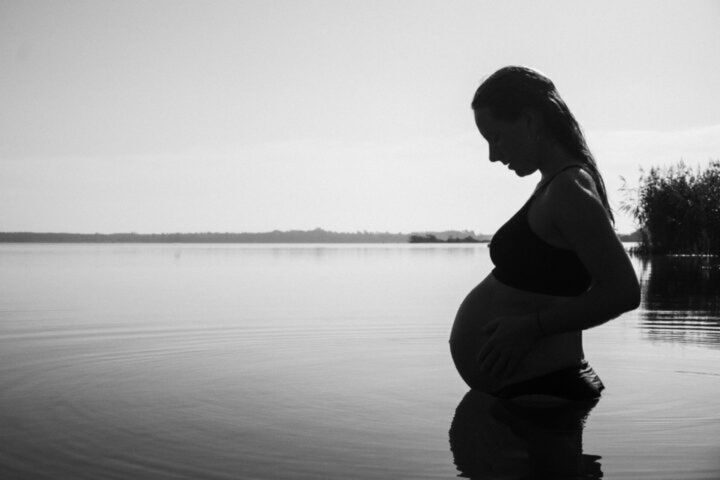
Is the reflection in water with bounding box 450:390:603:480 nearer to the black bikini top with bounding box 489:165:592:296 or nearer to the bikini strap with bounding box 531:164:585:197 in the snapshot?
the black bikini top with bounding box 489:165:592:296

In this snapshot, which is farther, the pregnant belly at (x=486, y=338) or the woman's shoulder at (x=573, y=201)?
the pregnant belly at (x=486, y=338)

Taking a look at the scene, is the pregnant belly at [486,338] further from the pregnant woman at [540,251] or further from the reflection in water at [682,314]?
the reflection in water at [682,314]

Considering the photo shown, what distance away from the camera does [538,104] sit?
3.18m

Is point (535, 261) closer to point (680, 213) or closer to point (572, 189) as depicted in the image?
point (572, 189)

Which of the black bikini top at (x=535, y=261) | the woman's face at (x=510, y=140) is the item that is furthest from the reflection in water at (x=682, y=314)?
the woman's face at (x=510, y=140)

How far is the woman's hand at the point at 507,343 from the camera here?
3.05m

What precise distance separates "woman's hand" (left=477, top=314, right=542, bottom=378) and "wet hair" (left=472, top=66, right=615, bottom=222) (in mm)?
615

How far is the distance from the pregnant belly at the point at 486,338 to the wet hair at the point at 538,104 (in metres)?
0.52

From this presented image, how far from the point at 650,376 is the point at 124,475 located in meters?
3.82

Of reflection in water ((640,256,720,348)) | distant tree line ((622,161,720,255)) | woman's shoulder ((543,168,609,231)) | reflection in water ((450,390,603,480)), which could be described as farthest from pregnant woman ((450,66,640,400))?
distant tree line ((622,161,720,255))

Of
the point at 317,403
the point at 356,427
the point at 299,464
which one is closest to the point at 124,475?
the point at 299,464

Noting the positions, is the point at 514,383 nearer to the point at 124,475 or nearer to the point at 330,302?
the point at 124,475

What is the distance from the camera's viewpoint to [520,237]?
315 centimetres

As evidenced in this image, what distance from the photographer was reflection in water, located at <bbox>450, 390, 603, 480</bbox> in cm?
287
